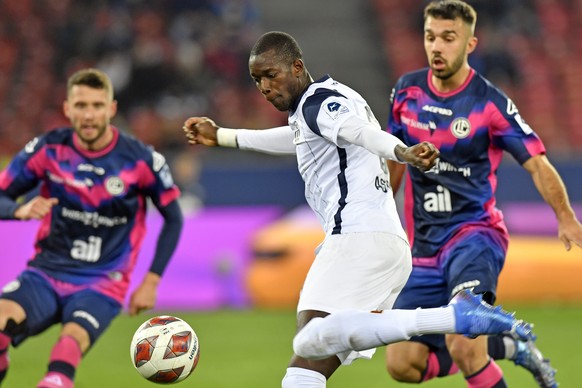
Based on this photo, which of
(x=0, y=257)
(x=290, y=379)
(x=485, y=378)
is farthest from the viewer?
Result: (x=0, y=257)

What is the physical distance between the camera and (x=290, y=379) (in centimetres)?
530

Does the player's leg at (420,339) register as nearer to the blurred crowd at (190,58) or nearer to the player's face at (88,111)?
the player's face at (88,111)

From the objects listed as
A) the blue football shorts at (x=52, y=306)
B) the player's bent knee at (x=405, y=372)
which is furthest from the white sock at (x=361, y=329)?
the blue football shorts at (x=52, y=306)

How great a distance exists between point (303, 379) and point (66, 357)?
5.61 ft

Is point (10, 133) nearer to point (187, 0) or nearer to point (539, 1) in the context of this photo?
point (187, 0)

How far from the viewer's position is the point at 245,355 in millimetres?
9789

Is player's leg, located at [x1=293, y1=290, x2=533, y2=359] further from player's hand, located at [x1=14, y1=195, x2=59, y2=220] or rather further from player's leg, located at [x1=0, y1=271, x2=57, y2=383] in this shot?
player's leg, located at [x1=0, y1=271, x2=57, y2=383]

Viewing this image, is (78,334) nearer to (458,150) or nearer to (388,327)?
(388,327)

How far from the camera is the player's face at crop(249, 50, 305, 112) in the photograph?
5359 millimetres

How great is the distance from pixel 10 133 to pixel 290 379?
46.8 ft

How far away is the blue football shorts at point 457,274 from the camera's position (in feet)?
20.2

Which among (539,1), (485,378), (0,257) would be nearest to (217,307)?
(0,257)

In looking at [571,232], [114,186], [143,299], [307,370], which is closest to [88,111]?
[114,186]

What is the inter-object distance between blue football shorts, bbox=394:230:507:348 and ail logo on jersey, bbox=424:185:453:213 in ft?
0.77
